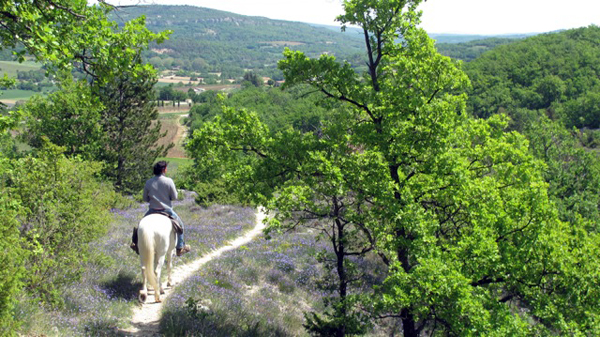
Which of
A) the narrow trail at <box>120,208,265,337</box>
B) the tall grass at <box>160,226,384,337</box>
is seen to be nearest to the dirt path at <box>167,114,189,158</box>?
the tall grass at <box>160,226,384,337</box>

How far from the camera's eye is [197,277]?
1517 cm

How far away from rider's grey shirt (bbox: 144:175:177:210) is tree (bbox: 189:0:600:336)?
2.52m

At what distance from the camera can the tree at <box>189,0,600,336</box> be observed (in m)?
10.6

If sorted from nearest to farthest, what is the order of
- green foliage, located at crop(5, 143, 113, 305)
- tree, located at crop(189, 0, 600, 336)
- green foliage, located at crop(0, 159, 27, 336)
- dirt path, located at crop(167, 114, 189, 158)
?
1. green foliage, located at crop(0, 159, 27, 336)
2. green foliage, located at crop(5, 143, 113, 305)
3. tree, located at crop(189, 0, 600, 336)
4. dirt path, located at crop(167, 114, 189, 158)

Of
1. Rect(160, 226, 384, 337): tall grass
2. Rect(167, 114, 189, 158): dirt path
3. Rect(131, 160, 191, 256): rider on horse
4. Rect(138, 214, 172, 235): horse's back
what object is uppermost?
Rect(131, 160, 191, 256): rider on horse

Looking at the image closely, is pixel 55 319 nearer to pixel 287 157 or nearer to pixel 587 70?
pixel 287 157

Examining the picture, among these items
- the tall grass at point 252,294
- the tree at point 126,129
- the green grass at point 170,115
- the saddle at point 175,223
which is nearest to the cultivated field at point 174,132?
the green grass at point 170,115

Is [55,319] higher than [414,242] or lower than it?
lower

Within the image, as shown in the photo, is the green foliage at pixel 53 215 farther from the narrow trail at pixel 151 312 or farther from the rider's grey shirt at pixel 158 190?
the narrow trail at pixel 151 312

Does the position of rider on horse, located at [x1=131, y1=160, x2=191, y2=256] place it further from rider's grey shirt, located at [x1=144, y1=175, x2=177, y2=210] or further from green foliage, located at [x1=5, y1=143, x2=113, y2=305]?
green foliage, located at [x1=5, y1=143, x2=113, y2=305]

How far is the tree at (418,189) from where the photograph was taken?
34.9 feet

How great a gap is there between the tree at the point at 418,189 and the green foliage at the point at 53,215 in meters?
3.72

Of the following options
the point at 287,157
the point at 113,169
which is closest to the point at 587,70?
the point at 113,169

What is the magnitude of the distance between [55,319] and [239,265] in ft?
30.8
